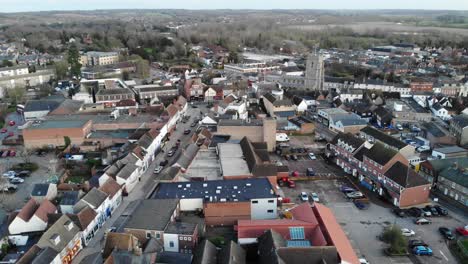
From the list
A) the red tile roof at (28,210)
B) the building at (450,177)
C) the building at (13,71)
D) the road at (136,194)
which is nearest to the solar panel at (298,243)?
the road at (136,194)

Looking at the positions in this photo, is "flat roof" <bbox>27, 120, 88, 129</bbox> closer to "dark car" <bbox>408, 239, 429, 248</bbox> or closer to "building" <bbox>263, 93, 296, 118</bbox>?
"building" <bbox>263, 93, 296, 118</bbox>

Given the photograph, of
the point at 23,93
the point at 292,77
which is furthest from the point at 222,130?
the point at 23,93

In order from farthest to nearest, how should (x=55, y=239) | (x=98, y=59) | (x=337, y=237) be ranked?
1. (x=98, y=59)
2. (x=55, y=239)
3. (x=337, y=237)

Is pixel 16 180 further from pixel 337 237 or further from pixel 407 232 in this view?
pixel 407 232

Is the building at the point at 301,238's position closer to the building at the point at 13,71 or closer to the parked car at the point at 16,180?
the parked car at the point at 16,180

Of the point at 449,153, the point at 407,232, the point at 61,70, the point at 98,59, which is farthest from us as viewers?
the point at 98,59

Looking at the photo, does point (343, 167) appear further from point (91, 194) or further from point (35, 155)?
point (35, 155)

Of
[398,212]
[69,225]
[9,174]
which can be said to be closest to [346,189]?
[398,212]
